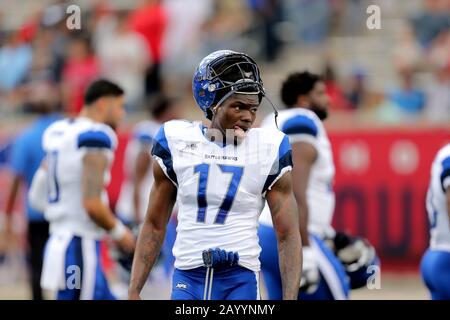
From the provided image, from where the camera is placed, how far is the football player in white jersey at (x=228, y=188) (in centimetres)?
574

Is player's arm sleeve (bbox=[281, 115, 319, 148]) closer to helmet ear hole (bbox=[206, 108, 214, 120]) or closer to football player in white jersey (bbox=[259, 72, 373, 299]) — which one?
football player in white jersey (bbox=[259, 72, 373, 299])

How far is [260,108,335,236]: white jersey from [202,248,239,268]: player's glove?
2.00m

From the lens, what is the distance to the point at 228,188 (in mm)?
5734

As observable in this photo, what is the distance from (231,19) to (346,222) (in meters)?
3.72

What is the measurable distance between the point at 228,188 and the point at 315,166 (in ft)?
7.11

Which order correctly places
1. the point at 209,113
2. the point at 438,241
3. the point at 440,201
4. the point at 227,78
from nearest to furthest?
the point at 227,78 < the point at 209,113 < the point at 440,201 < the point at 438,241

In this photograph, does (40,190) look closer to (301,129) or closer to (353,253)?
(301,129)

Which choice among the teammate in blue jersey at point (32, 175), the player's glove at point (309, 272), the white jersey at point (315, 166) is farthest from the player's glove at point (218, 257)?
the teammate in blue jersey at point (32, 175)

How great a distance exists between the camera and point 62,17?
14.8 metres

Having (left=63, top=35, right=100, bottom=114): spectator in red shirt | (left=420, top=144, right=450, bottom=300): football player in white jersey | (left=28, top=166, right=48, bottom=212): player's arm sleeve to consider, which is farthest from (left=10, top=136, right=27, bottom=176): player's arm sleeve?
(left=63, top=35, right=100, bottom=114): spectator in red shirt

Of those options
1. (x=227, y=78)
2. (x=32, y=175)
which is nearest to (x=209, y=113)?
(x=227, y=78)

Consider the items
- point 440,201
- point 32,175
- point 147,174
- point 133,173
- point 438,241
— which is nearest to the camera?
point 440,201

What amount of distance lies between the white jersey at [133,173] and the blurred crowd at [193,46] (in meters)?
1.56
